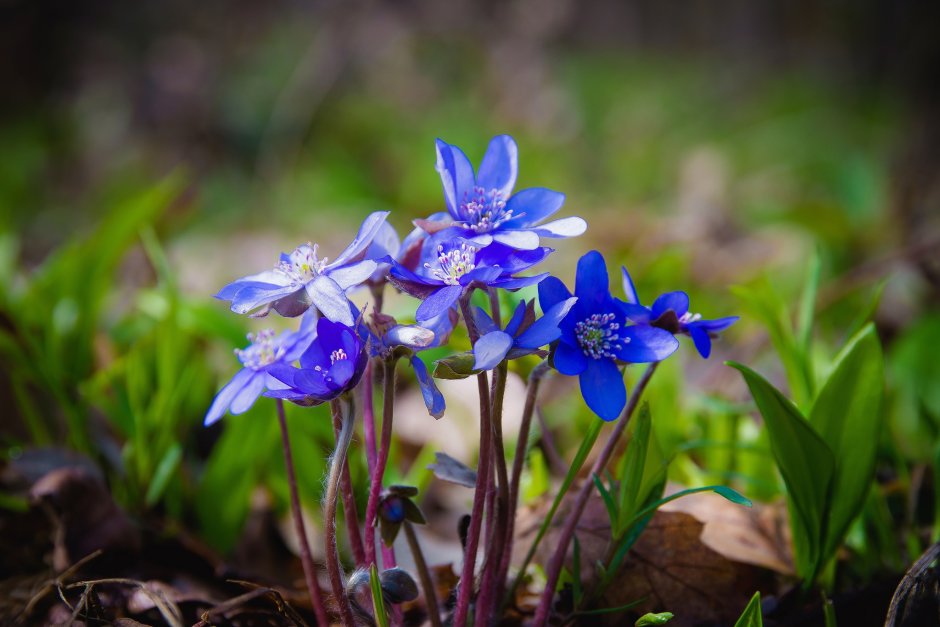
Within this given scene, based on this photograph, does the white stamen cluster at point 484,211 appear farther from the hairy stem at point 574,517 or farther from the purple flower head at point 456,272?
the hairy stem at point 574,517

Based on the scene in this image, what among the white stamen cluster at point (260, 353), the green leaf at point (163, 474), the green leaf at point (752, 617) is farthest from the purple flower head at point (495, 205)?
the green leaf at point (163, 474)

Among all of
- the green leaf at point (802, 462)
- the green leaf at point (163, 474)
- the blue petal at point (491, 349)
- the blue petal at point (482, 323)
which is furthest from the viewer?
the green leaf at point (163, 474)

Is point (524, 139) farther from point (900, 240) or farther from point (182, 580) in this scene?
point (182, 580)

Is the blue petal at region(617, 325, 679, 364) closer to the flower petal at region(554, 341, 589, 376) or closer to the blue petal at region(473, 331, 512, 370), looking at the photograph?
the flower petal at region(554, 341, 589, 376)

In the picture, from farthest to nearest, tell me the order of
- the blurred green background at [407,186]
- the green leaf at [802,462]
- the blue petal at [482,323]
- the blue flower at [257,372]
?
the blurred green background at [407,186]
the green leaf at [802,462]
the blue flower at [257,372]
the blue petal at [482,323]

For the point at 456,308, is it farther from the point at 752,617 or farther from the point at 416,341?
the point at 752,617

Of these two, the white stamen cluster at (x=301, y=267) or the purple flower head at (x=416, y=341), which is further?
the white stamen cluster at (x=301, y=267)

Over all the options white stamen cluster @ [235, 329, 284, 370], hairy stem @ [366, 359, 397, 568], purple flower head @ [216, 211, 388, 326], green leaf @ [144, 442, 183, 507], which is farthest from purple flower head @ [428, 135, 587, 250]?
green leaf @ [144, 442, 183, 507]

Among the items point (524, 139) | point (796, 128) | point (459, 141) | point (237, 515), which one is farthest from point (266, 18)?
point (237, 515)

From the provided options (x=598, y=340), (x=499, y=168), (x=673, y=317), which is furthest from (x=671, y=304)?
(x=499, y=168)

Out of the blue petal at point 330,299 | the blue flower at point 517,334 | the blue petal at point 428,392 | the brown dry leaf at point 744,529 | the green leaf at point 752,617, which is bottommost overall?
the brown dry leaf at point 744,529
